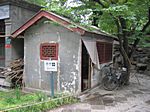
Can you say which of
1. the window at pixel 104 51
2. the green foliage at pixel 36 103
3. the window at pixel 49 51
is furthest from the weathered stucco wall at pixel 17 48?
the window at pixel 104 51

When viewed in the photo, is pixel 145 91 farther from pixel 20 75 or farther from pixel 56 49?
pixel 20 75

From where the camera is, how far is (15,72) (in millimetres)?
9914

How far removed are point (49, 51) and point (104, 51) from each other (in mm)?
3339

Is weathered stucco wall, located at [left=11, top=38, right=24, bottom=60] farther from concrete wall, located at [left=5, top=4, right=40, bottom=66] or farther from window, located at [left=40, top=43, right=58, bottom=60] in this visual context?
window, located at [left=40, top=43, right=58, bottom=60]

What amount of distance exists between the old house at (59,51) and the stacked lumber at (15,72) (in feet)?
2.30

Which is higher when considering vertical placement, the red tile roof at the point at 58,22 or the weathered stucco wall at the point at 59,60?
the red tile roof at the point at 58,22

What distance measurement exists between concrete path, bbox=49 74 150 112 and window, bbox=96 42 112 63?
5.58 feet

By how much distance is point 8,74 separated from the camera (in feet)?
32.8

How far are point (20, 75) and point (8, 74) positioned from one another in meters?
0.61

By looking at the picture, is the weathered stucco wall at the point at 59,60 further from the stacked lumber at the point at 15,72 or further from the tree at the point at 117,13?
the tree at the point at 117,13

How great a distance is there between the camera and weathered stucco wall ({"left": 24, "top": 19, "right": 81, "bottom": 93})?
7.97m

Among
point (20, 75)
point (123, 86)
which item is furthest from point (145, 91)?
point (20, 75)

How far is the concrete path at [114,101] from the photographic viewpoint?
656cm

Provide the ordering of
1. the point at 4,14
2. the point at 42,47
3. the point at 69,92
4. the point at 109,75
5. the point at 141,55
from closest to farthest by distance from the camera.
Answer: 1. the point at 69,92
2. the point at 42,47
3. the point at 109,75
4. the point at 4,14
5. the point at 141,55
